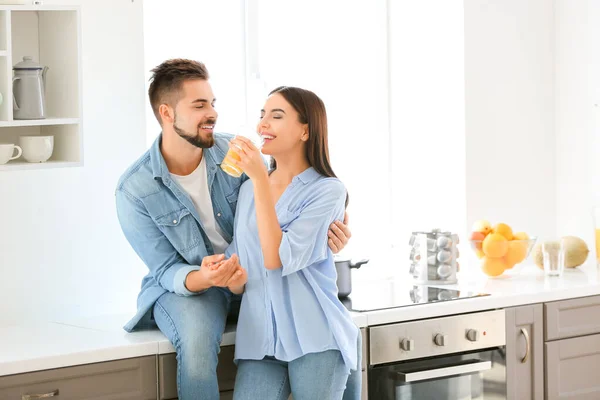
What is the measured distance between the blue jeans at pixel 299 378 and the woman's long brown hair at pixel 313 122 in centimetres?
51

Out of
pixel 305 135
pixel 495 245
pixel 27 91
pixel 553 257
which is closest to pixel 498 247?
pixel 495 245

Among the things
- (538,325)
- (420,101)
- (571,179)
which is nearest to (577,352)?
(538,325)

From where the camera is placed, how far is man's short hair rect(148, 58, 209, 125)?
2.66 m

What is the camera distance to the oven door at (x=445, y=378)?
9.50ft

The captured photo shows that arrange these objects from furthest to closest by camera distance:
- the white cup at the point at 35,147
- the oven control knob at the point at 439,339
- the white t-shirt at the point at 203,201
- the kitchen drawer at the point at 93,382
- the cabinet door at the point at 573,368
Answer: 1. the cabinet door at the point at 573,368
2. the oven control knob at the point at 439,339
3. the white t-shirt at the point at 203,201
4. the white cup at the point at 35,147
5. the kitchen drawer at the point at 93,382

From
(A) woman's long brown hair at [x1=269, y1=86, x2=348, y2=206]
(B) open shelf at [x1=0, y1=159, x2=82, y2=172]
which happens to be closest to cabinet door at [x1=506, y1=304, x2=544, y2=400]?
(A) woman's long brown hair at [x1=269, y1=86, x2=348, y2=206]

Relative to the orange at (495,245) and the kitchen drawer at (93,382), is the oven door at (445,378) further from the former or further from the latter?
the kitchen drawer at (93,382)

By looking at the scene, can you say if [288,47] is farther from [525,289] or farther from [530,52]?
[525,289]

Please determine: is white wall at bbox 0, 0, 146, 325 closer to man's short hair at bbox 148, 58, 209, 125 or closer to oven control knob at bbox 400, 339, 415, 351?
man's short hair at bbox 148, 58, 209, 125

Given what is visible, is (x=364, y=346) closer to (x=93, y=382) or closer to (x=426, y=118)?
(x=93, y=382)

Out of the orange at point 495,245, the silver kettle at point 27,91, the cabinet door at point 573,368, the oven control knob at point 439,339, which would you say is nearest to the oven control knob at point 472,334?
the oven control knob at point 439,339

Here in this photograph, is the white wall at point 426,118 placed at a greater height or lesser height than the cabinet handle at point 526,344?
greater

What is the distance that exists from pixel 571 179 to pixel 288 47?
1293 millimetres

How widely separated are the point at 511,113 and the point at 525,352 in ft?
3.68
